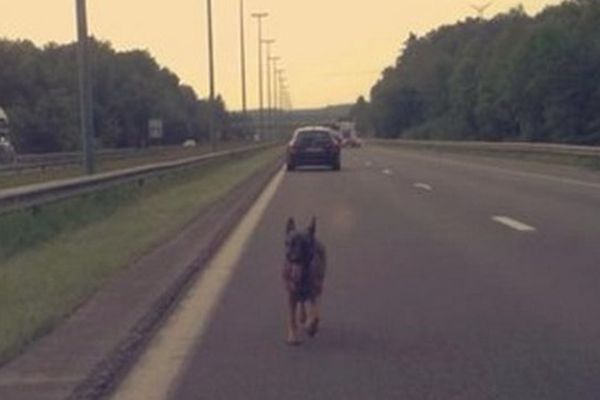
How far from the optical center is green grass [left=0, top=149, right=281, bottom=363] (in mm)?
11938

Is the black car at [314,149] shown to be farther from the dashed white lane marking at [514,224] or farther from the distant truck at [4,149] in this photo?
the dashed white lane marking at [514,224]

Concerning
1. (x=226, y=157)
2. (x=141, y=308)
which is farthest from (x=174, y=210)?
(x=226, y=157)

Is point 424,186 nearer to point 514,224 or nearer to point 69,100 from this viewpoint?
point 514,224

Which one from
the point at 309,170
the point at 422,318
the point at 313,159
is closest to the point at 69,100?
the point at 309,170

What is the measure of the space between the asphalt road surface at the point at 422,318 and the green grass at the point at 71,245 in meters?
1.29

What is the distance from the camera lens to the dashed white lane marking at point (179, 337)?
29.3ft

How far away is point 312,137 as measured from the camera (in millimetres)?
55688

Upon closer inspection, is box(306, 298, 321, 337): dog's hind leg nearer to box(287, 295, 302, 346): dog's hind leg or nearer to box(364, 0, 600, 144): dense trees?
box(287, 295, 302, 346): dog's hind leg

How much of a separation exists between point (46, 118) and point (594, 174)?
169ft

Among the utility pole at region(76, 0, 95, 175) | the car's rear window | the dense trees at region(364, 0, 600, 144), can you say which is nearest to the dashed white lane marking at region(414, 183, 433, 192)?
the utility pole at region(76, 0, 95, 175)

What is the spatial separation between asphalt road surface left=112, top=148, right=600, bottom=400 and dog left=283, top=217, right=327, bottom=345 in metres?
0.16

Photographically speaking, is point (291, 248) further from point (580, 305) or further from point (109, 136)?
point (109, 136)

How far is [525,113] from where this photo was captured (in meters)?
116

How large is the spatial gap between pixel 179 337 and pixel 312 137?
147 ft
